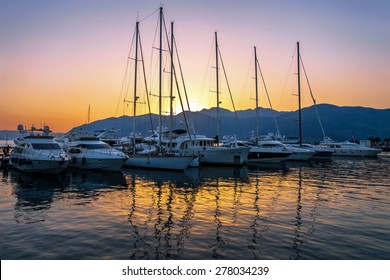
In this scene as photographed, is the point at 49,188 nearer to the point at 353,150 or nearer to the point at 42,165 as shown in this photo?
the point at 42,165

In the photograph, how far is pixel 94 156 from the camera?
33.2 metres

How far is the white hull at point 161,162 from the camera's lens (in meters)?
34.0

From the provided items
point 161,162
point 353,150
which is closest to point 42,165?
point 161,162

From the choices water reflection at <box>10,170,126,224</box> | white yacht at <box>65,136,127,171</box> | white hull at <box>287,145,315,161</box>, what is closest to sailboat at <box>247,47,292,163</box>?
→ white hull at <box>287,145,315,161</box>

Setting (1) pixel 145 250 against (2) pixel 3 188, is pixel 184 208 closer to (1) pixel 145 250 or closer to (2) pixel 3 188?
(1) pixel 145 250

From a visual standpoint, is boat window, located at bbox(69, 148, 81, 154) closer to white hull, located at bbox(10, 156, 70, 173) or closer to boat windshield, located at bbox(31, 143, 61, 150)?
boat windshield, located at bbox(31, 143, 61, 150)

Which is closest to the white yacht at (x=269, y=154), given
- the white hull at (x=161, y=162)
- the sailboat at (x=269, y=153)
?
the sailboat at (x=269, y=153)

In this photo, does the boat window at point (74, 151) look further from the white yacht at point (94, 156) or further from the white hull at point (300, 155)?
the white hull at point (300, 155)

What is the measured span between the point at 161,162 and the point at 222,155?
10189mm

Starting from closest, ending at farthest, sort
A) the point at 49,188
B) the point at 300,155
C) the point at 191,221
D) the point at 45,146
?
the point at 191,221 → the point at 49,188 → the point at 45,146 → the point at 300,155

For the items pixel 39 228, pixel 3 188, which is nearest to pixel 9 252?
pixel 39 228

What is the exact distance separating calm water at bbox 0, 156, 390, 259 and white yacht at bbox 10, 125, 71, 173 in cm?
423

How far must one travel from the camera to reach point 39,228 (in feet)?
42.4

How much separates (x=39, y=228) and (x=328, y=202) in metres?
15.0
